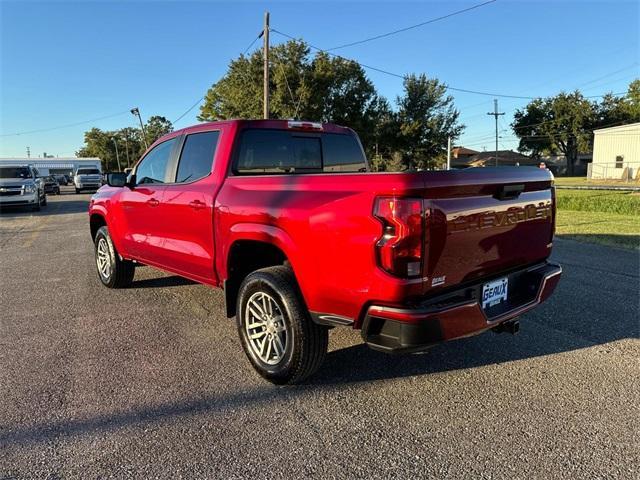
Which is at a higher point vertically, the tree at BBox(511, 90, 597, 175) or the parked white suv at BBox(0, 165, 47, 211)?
the tree at BBox(511, 90, 597, 175)

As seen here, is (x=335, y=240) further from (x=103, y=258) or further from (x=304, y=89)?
(x=304, y=89)

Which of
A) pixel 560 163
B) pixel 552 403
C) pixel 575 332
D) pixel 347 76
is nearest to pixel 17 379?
pixel 552 403

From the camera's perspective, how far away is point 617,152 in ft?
157

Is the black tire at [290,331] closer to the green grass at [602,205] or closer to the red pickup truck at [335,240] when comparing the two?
the red pickup truck at [335,240]

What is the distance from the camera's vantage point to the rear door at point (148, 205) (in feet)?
16.1

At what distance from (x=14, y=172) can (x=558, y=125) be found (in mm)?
76853

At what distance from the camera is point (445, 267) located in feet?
9.25

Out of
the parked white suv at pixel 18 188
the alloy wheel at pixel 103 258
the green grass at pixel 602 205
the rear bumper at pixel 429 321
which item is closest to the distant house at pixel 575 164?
the green grass at pixel 602 205

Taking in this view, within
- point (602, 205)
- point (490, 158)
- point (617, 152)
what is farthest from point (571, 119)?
point (602, 205)

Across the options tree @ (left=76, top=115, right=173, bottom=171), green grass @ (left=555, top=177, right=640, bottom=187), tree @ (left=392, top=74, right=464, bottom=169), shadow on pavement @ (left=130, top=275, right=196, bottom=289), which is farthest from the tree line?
tree @ (left=76, top=115, right=173, bottom=171)

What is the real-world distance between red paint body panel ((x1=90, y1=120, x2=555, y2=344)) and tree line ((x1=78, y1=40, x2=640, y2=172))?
2235 centimetres

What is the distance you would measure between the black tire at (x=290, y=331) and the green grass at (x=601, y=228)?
7.61 metres

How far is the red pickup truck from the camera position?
2.67m

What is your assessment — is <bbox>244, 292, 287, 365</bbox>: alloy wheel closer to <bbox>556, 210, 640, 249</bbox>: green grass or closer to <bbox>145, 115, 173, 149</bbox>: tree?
<bbox>556, 210, 640, 249</bbox>: green grass
